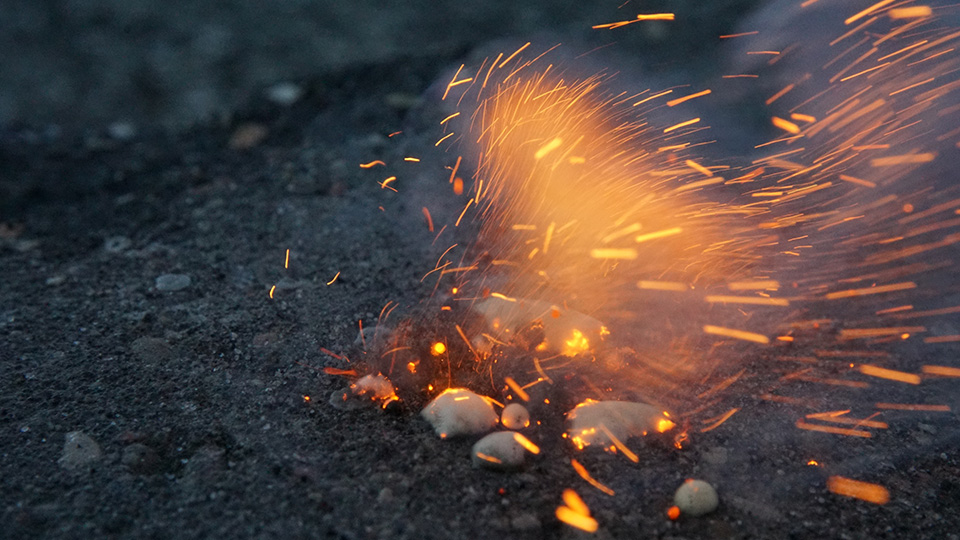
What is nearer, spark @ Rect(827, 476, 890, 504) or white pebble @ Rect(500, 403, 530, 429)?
spark @ Rect(827, 476, 890, 504)

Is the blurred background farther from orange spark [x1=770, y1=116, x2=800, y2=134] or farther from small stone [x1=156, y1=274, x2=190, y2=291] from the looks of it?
small stone [x1=156, y1=274, x2=190, y2=291]

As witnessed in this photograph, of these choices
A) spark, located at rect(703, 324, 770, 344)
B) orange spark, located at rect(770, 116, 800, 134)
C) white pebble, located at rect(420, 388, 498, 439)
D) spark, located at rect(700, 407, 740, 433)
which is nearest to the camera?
white pebble, located at rect(420, 388, 498, 439)

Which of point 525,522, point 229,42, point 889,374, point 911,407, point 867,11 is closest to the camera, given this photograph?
point 525,522

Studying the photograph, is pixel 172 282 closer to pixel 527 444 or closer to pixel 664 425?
pixel 527 444

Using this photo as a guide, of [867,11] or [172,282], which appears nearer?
[172,282]

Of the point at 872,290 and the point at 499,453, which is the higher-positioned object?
the point at 872,290

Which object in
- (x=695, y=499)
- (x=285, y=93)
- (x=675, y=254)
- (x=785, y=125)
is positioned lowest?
(x=695, y=499)

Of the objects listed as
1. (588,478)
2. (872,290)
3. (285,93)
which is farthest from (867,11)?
(285,93)

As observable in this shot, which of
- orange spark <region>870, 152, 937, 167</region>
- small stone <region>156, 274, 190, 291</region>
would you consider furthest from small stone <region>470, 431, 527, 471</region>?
orange spark <region>870, 152, 937, 167</region>
